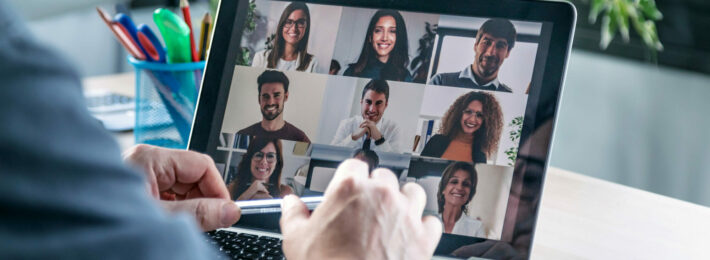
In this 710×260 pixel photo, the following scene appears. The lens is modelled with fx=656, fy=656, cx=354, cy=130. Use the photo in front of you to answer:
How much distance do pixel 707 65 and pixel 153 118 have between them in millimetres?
1306

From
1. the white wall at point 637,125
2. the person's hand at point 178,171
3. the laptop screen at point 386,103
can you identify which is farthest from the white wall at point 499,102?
the white wall at point 637,125

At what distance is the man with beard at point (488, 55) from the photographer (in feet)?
2.08

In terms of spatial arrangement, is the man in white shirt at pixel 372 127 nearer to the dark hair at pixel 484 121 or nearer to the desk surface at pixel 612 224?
the dark hair at pixel 484 121

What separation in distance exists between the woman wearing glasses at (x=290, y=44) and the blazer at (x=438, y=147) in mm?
156

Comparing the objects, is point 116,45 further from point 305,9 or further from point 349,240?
point 349,240

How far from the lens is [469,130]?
63 cm

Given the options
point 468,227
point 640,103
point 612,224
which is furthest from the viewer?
point 640,103

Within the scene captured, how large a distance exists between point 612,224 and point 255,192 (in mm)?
412

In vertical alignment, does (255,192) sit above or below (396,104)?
below

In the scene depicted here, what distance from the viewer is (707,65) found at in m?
1.56

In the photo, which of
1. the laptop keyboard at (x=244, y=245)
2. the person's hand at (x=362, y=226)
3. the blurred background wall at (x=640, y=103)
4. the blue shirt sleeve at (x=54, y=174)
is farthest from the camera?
the blurred background wall at (x=640, y=103)

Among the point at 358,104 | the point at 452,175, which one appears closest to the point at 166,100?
the point at 358,104

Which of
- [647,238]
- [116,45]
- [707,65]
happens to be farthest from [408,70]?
[116,45]

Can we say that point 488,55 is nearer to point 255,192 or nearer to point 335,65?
point 335,65
